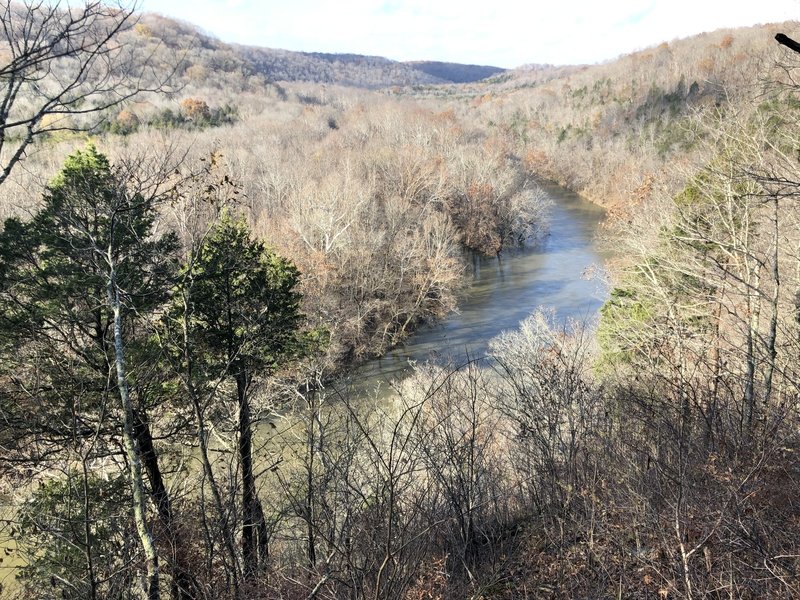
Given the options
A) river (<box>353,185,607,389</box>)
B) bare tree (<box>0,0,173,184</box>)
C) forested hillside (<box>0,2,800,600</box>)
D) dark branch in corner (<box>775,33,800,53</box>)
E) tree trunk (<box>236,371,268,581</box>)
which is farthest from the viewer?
river (<box>353,185,607,389</box>)

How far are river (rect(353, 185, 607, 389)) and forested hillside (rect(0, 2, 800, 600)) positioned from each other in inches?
46.7

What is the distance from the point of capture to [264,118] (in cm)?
6306

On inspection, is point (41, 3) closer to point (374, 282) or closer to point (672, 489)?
point (672, 489)

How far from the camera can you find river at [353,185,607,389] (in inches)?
915

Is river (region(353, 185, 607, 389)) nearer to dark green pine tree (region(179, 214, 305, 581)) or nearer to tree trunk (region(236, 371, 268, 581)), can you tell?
dark green pine tree (region(179, 214, 305, 581))

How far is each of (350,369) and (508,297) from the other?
36.4 feet

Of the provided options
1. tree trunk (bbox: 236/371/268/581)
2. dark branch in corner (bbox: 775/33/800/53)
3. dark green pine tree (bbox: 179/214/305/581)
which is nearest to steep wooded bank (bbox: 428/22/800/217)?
dark green pine tree (bbox: 179/214/305/581)

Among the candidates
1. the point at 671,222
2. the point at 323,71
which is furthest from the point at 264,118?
the point at 323,71

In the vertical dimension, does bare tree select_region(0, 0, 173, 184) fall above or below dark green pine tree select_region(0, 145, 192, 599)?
Answer: above

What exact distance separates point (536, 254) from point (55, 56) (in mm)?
35349

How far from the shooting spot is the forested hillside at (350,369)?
4.22 metres

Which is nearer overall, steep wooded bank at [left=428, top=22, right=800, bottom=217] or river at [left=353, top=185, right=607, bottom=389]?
river at [left=353, top=185, right=607, bottom=389]

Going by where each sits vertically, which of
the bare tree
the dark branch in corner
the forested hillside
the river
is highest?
the bare tree

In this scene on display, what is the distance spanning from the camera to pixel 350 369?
22.7 meters
